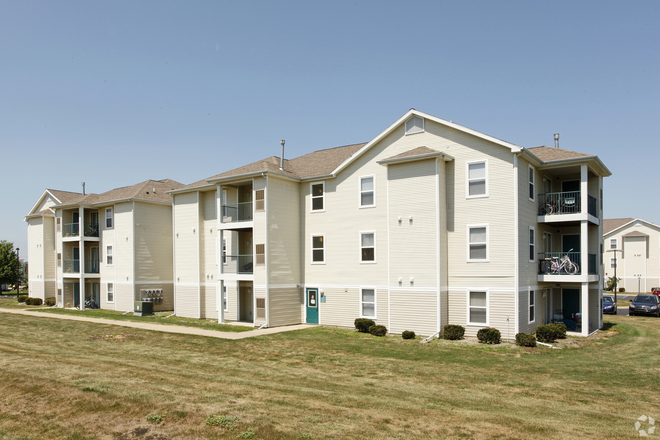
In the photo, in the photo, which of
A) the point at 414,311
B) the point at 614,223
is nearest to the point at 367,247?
the point at 414,311

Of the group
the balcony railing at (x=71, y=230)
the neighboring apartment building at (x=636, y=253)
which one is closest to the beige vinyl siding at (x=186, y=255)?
the balcony railing at (x=71, y=230)

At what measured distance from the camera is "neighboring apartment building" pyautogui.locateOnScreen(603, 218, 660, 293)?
5712 centimetres

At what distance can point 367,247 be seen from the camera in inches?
946

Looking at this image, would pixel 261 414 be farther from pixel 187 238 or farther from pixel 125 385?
pixel 187 238

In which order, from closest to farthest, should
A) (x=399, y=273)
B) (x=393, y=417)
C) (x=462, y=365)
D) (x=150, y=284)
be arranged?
1. (x=393, y=417)
2. (x=462, y=365)
3. (x=399, y=273)
4. (x=150, y=284)

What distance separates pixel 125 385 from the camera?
12.1 meters

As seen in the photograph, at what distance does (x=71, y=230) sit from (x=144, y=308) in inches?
483

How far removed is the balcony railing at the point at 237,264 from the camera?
26344mm

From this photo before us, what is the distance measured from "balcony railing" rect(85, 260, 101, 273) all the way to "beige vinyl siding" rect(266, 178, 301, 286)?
1954 cm

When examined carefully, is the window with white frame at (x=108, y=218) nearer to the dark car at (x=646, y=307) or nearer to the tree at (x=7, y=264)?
the tree at (x=7, y=264)

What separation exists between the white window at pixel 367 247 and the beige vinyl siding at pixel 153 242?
17.2m

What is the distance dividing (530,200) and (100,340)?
19929 mm

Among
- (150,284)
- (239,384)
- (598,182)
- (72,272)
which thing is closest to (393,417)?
(239,384)

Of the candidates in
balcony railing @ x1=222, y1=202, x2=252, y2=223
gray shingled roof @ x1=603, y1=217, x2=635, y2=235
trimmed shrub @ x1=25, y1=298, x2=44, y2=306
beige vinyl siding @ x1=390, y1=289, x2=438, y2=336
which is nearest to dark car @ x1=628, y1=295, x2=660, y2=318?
beige vinyl siding @ x1=390, y1=289, x2=438, y2=336
